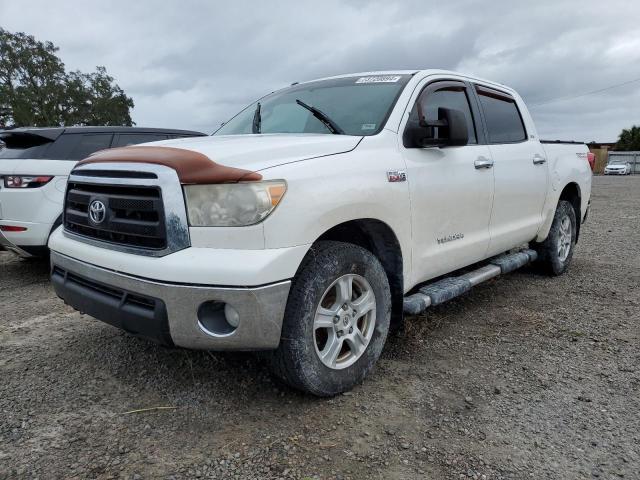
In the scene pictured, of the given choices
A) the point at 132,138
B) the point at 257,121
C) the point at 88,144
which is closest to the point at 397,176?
the point at 257,121

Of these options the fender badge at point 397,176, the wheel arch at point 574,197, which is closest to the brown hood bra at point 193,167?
the fender badge at point 397,176

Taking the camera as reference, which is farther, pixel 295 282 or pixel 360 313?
pixel 360 313

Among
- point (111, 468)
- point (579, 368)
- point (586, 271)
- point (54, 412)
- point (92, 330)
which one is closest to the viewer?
point (111, 468)

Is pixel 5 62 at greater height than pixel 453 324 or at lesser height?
greater

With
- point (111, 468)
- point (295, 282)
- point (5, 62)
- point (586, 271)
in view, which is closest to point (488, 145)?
point (295, 282)

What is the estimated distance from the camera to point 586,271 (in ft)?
18.3

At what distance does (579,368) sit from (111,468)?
2.70m

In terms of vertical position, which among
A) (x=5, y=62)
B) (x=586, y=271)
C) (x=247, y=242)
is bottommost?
(x=586, y=271)

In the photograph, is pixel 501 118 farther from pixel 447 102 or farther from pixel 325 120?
pixel 325 120

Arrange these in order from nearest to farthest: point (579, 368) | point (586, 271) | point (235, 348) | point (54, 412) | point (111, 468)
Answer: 1. point (111, 468)
2. point (235, 348)
3. point (54, 412)
4. point (579, 368)
5. point (586, 271)

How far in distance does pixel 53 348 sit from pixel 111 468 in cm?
160

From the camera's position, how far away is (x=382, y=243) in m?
2.98

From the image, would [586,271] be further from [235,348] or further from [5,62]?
[5,62]

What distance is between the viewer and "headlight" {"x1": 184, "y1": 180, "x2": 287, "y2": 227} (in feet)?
7.35
